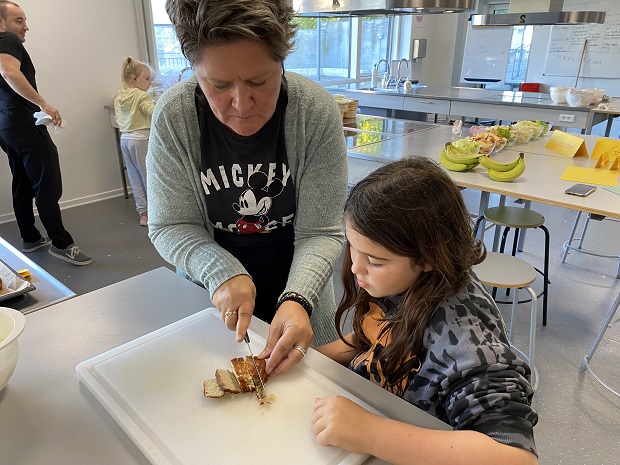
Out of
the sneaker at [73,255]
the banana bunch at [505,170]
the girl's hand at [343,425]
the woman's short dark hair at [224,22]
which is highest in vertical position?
the woman's short dark hair at [224,22]

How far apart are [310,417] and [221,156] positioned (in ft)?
1.95

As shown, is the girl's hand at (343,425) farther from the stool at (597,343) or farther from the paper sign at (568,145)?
the paper sign at (568,145)

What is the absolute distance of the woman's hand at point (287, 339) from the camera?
0.81 metres

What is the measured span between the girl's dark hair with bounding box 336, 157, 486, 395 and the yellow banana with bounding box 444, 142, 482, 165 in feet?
4.81

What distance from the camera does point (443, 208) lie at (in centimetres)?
76

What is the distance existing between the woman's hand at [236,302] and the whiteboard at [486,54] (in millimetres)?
6731

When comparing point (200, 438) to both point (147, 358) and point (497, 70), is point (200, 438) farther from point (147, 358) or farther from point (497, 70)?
point (497, 70)

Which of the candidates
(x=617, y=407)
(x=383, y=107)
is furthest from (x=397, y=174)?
(x=383, y=107)

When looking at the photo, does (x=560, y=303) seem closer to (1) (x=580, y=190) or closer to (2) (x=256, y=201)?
(1) (x=580, y=190)

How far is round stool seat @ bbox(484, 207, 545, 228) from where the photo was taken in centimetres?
222

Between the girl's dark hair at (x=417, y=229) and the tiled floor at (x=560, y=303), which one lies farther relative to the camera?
the tiled floor at (x=560, y=303)

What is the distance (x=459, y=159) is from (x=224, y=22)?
1640 mm

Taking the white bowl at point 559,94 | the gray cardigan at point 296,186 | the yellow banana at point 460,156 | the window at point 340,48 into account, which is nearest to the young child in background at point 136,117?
the window at point 340,48

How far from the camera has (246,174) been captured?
106 cm
